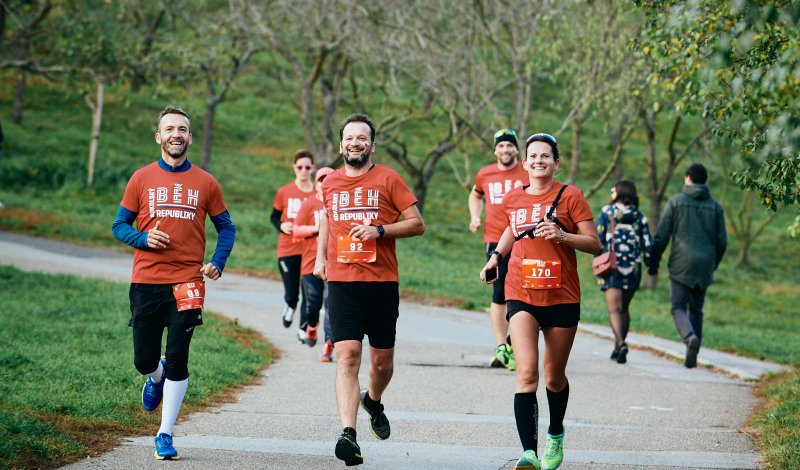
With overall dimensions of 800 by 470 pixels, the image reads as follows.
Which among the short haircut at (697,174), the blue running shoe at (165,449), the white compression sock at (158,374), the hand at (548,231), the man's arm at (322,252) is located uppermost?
the short haircut at (697,174)

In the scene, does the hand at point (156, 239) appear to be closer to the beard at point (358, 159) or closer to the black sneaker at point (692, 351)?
the beard at point (358, 159)

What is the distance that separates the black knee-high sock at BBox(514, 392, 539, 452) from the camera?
6.56m

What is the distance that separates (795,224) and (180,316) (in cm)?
Answer: 360

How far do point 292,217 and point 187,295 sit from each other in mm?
6267

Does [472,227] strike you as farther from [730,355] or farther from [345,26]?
[345,26]

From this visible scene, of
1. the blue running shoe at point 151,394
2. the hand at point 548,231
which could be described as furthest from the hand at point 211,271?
the hand at point 548,231

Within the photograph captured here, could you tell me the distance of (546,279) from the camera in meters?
6.78

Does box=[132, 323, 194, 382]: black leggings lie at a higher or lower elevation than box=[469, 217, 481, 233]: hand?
lower

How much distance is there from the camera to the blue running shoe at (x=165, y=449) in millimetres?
6512

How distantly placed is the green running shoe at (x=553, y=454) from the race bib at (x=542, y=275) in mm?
870

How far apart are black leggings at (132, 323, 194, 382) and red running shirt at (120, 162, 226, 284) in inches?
11.8

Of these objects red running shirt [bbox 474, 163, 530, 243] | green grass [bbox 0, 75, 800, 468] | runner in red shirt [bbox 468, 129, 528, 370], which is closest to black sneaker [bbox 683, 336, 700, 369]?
green grass [bbox 0, 75, 800, 468]

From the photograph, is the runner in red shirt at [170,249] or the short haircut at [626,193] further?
the short haircut at [626,193]

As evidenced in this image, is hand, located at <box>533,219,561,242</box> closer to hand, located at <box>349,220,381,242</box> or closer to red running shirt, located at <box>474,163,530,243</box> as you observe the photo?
hand, located at <box>349,220,381,242</box>
